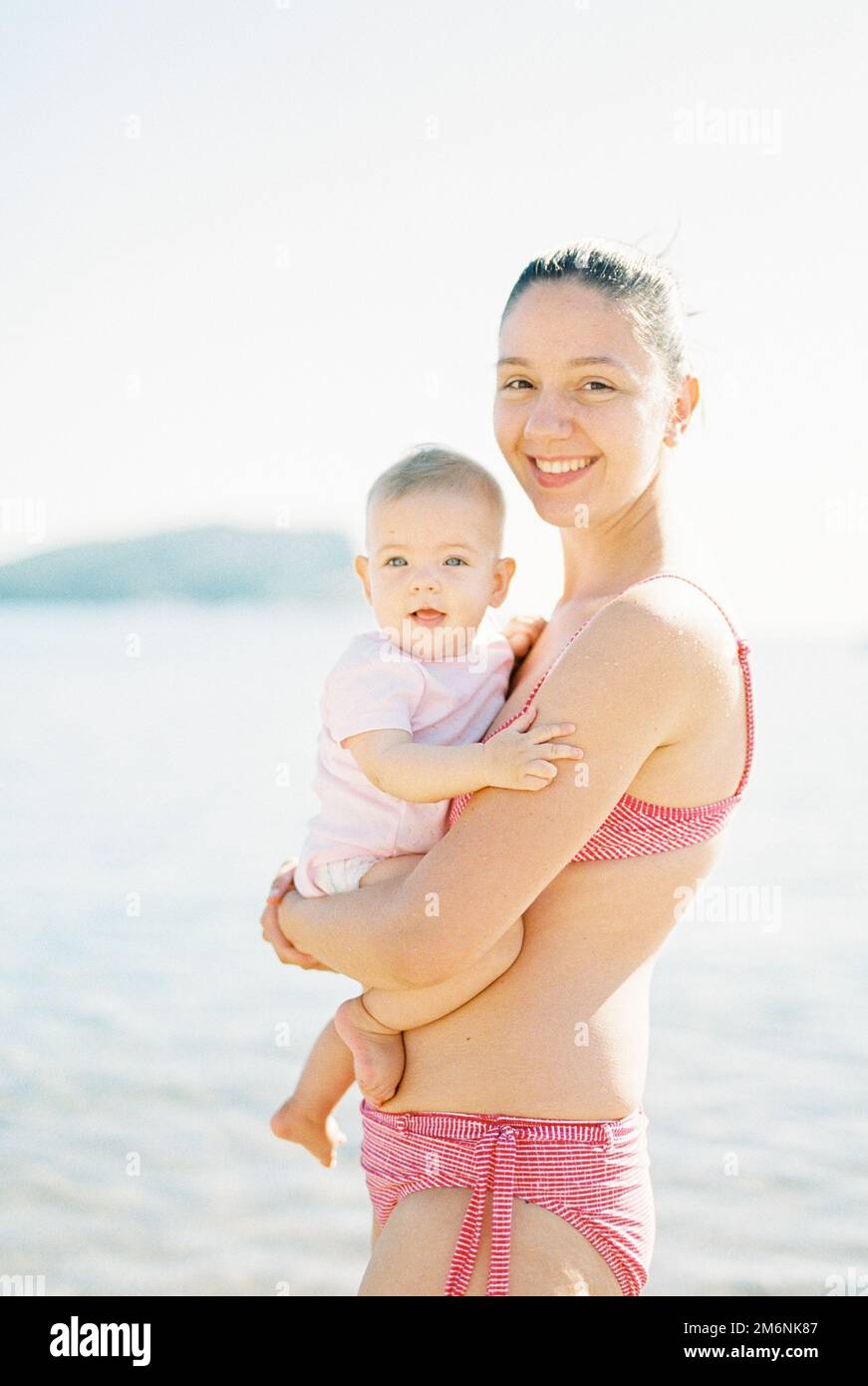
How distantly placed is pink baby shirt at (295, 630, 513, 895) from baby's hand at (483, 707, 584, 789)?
23cm

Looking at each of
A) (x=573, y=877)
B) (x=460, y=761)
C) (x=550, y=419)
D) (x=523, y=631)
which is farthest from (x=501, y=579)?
(x=573, y=877)

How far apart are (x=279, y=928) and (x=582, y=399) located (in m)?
0.98

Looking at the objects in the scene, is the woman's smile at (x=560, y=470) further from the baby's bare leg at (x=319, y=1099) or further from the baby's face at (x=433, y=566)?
the baby's bare leg at (x=319, y=1099)

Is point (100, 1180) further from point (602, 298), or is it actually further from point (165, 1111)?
point (602, 298)

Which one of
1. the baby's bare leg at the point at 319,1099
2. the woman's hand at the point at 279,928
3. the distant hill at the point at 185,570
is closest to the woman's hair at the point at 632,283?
the woman's hand at the point at 279,928

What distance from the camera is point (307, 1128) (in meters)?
2.68

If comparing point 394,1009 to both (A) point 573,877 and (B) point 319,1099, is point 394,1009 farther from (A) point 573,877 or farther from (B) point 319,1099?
(B) point 319,1099

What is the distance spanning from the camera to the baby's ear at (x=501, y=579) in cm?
255

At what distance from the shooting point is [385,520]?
8.09ft

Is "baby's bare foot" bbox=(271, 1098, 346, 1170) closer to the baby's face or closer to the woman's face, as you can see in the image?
the baby's face

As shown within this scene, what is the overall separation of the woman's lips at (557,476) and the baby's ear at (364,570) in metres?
0.36

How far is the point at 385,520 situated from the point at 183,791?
9.48 meters

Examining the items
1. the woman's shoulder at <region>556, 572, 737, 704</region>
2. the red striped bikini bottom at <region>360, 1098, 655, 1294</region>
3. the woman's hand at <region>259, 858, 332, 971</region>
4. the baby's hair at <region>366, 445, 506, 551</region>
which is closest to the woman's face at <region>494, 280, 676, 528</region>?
the baby's hair at <region>366, 445, 506, 551</region>

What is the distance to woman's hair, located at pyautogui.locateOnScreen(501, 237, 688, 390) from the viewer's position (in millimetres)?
2307
